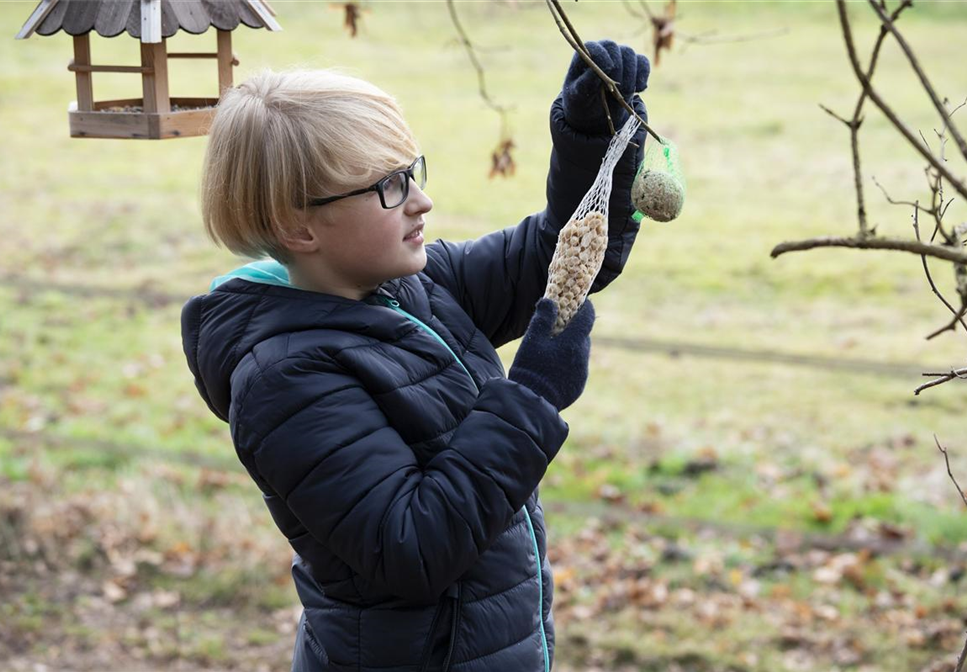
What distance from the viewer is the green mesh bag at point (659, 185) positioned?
1.61 m

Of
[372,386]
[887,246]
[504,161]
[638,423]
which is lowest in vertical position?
[638,423]

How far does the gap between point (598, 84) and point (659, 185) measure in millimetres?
180

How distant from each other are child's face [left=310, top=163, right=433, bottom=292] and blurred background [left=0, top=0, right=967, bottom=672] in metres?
0.32

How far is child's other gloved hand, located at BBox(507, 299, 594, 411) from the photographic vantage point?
1.42 meters

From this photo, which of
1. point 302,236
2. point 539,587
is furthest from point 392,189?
point 539,587

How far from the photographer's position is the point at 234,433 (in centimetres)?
142

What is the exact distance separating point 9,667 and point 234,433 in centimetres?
272

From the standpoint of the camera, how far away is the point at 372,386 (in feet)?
4.68

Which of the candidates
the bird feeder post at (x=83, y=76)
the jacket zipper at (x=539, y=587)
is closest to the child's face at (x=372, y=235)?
the jacket zipper at (x=539, y=587)

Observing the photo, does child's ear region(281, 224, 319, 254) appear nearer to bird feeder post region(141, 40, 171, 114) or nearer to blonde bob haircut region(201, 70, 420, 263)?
blonde bob haircut region(201, 70, 420, 263)

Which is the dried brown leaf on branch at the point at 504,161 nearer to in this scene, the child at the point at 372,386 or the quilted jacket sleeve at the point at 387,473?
the child at the point at 372,386

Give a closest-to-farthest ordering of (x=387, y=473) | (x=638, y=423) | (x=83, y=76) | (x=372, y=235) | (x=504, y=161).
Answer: (x=387, y=473) < (x=372, y=235) < (x=83, y=76) < (x=504, y=161) < (x=638, y=423)

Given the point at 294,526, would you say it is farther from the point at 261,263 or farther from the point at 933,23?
the point at 933,23

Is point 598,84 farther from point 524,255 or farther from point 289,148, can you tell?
point 289,148
